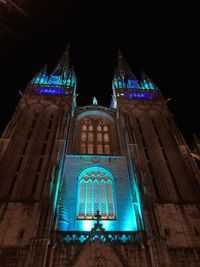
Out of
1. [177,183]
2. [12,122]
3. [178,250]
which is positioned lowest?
[178,250]

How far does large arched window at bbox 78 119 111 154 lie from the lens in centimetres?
2314

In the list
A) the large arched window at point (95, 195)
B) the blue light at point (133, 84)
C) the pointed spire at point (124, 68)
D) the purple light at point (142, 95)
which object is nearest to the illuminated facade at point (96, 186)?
the large arched window at point (95, 195)

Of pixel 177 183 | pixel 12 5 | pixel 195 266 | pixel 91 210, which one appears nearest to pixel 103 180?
pixel 91 210

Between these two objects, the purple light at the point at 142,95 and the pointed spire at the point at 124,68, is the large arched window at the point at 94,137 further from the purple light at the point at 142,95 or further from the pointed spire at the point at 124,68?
the pointed spire at the point at 124,68

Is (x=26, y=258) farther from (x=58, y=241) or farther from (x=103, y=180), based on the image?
(x=103, y=180)

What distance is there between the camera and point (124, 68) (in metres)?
39.7

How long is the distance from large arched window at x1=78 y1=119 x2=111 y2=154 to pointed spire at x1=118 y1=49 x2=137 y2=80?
13.1m

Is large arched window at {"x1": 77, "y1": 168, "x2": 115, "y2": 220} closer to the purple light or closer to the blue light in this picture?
the purple light

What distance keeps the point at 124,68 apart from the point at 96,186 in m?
26.9

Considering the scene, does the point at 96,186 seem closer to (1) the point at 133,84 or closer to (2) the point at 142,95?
(2) the point at 142,95

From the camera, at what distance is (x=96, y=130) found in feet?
84.8

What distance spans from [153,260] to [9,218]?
9.22 meters

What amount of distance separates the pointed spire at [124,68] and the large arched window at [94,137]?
1308 cm

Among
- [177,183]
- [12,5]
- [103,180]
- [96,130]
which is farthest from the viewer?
[96,130]
